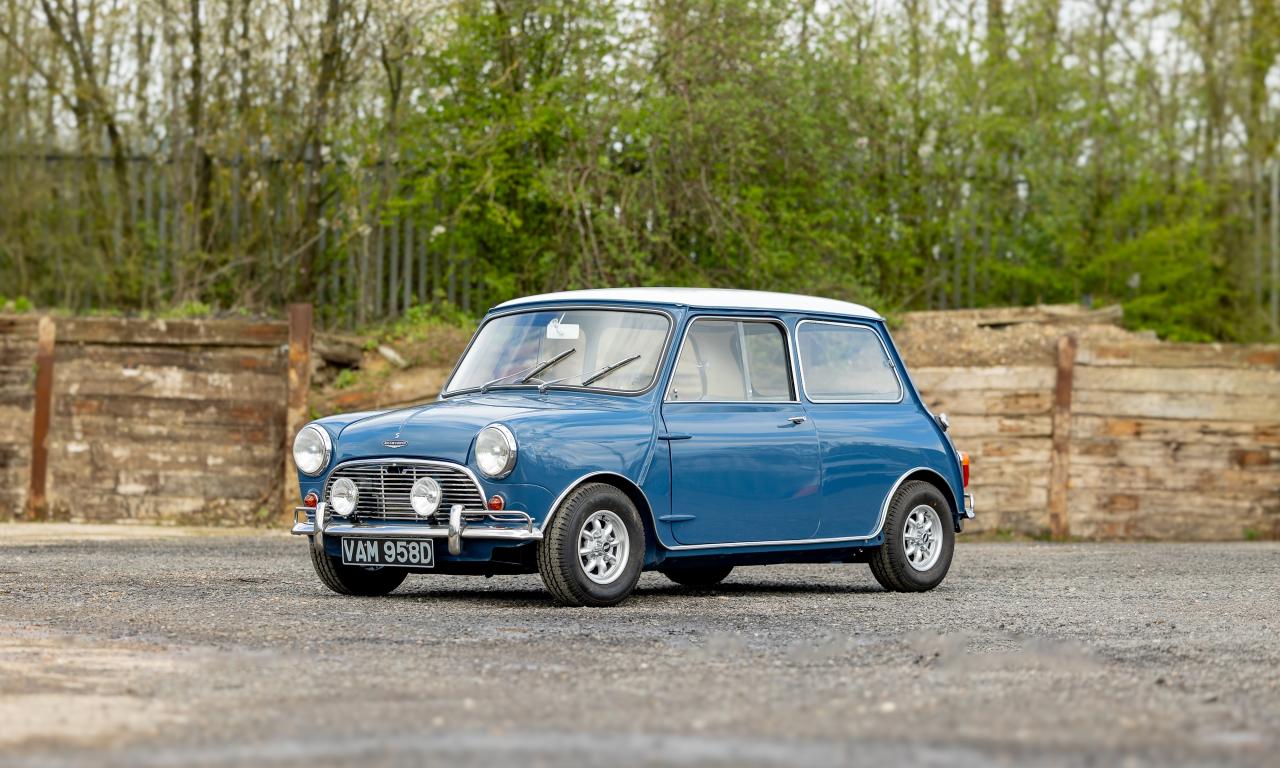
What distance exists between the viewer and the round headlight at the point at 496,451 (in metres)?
9.45

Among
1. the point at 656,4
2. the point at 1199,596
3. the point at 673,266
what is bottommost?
the point at 1199,596

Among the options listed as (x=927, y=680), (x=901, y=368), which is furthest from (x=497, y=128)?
(x=927, y=680)

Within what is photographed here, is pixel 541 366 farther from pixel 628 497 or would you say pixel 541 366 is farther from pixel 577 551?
pixel 577 551

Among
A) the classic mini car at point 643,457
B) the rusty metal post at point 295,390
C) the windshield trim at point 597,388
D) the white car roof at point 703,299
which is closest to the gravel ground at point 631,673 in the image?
the classic mini car at point 643,457

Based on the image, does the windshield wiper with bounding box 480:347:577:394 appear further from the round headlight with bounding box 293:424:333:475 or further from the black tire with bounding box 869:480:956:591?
the black tire with bounding box 869:480:956:591

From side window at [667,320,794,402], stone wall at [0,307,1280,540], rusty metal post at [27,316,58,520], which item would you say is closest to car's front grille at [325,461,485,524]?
side window at [667,320,794,402]

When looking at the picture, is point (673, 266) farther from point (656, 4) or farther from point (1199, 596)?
point (1199, 596)

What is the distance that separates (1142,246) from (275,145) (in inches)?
394

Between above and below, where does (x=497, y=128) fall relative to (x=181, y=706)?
above

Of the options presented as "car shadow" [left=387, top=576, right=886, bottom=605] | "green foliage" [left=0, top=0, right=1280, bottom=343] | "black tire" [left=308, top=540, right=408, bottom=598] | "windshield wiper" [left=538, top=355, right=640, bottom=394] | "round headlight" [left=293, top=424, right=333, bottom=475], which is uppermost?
"green foliage" [left=0, top=0, right=1280, bottom=343]

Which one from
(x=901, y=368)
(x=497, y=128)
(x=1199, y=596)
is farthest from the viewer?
→ (x=497, y=128)

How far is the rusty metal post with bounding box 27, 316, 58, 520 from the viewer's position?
18422 mm

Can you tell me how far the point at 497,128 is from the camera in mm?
20062

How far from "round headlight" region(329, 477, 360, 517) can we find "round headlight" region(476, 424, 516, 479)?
884 millimetres
